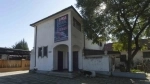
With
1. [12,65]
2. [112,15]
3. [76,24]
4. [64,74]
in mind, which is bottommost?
[64,74]

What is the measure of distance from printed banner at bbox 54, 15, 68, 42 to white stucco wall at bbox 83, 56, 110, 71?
12.0 feet

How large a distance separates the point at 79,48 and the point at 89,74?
4.04 metres

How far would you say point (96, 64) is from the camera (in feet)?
54.0

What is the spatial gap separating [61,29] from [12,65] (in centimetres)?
1084

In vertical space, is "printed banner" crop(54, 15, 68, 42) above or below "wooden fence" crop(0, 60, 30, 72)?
above

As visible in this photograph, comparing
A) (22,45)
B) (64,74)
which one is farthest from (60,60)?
(22,45)

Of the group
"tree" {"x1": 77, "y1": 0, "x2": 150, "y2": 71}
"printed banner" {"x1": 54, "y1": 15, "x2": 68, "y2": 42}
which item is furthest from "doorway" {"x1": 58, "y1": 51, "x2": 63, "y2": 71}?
"tree" {"x1": 77, "y1": 0, "x2": 150, "y2": 71}

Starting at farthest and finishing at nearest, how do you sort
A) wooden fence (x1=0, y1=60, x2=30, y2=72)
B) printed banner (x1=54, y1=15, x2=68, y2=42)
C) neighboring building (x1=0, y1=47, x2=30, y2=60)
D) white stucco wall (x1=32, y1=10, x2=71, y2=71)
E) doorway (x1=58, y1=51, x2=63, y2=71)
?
neighboring building (x1=0, y1=47, x2=30, y2=60) → wooden fence (x1=0, y1=60, x2=30, y2=72) → doorway (x1=58, y1=51, x2=63, y2=71) → white stucco wall (x1=32, y1=10, x2=71, y2=71) → printed banner (x1=54, y1=15, x2=68, y2=42)

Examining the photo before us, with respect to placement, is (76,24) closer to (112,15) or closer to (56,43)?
(56,43)

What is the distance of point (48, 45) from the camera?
59.5ft

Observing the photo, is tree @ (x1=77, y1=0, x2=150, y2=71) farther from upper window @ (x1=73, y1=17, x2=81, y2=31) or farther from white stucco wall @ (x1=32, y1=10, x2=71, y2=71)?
white stucco wall @ (x1=32, y1=10, x2=71, y2=71)

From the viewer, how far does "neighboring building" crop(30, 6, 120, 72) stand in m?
15.9

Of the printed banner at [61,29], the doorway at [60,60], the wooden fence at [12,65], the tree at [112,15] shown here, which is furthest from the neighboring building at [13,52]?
the tree at [112,15]

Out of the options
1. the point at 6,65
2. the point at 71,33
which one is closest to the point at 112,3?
the point at 71,33
